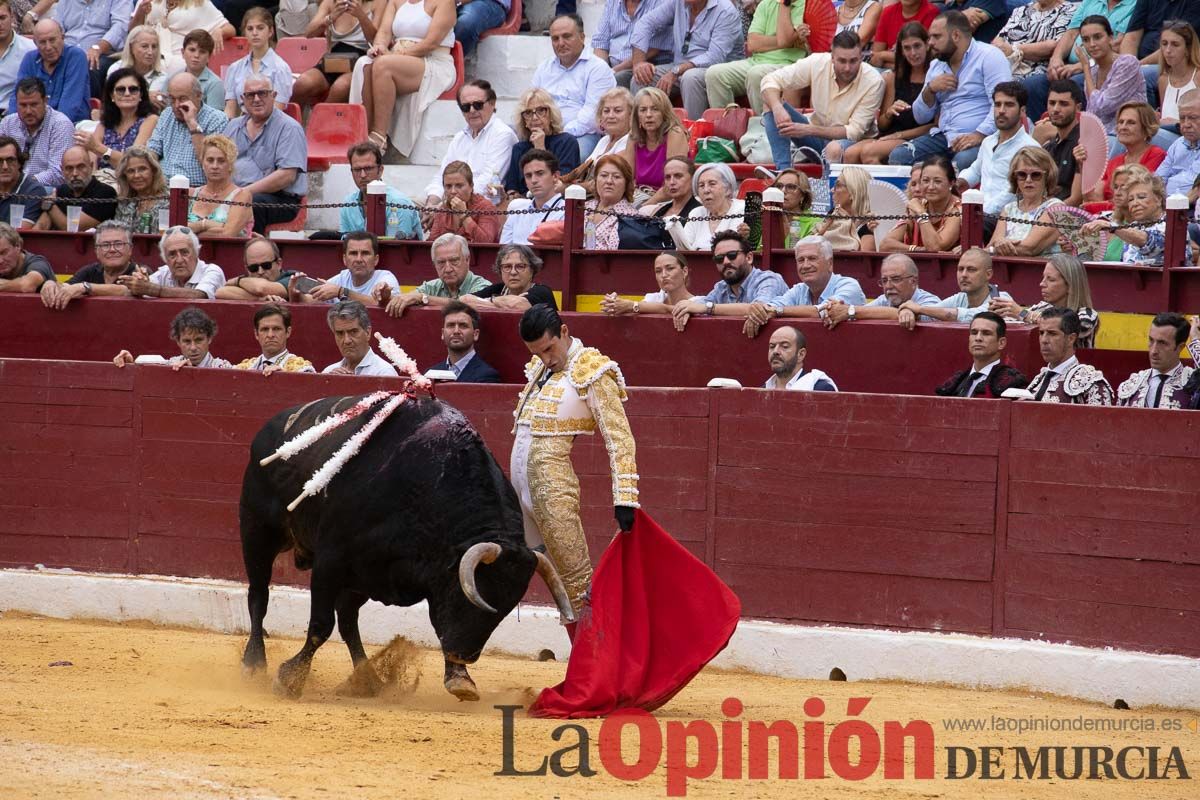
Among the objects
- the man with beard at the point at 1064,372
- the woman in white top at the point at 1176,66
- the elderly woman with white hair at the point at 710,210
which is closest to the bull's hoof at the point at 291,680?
the man with beard at the point at 1064,372

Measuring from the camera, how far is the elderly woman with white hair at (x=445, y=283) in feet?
28.1

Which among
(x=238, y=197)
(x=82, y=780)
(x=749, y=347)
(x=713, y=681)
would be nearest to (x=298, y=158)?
(x=238, y=197)

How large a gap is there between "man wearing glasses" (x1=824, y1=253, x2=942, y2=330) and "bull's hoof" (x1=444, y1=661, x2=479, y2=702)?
2.75 meters

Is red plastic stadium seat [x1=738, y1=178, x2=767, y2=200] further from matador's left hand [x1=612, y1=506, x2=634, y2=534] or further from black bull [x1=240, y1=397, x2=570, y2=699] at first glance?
matador's left hand [x1=612, y1=506, x2=634, y2=534]

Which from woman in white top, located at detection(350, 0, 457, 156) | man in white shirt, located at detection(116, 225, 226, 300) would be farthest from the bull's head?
woman in white top, located at detection(350, 0, 457, 156)

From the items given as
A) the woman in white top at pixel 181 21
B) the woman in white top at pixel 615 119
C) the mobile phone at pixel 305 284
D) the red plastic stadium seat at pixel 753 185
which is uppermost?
the woman in white top at pixel 181 21

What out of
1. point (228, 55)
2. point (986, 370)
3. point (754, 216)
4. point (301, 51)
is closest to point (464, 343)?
point (754, 216)

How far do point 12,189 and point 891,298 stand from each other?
5503 mm

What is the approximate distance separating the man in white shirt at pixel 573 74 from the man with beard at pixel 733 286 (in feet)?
9.84

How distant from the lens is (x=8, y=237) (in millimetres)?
9477

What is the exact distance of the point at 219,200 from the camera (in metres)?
10.0

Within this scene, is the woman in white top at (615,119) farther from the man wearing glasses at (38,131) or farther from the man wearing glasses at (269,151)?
the man wearing glasses at (38,131)

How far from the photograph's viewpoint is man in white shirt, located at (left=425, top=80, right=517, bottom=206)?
1052cm

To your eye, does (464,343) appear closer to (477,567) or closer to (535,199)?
(535,199)
